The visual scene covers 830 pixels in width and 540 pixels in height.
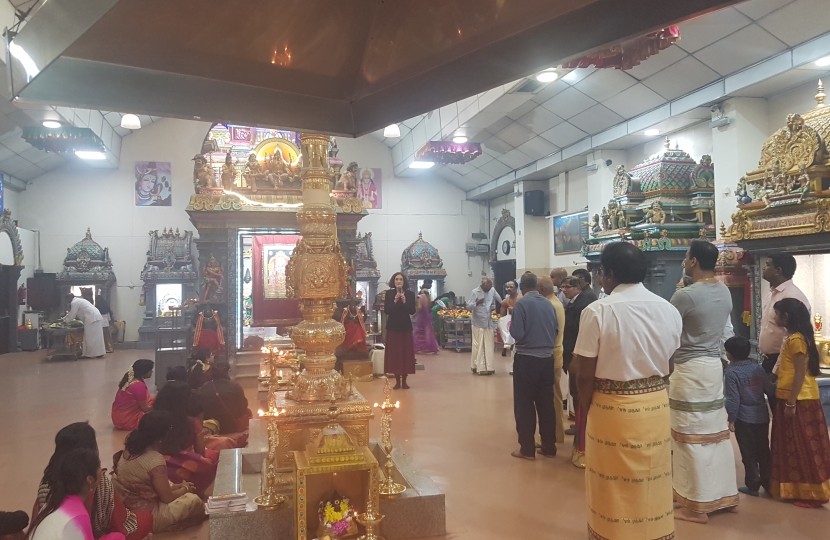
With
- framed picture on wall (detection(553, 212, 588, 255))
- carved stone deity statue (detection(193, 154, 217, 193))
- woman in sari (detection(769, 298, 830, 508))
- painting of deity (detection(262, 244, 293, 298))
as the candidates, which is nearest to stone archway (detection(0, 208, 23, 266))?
carved stone deity statue (detection(193, 154, 217, 193))

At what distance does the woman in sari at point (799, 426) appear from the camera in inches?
143

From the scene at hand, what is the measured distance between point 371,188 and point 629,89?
9.36 metres

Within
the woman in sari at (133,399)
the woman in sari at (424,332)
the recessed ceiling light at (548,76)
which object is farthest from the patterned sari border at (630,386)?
the woman in sari at (424,332)

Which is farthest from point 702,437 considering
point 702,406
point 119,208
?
point 119,208

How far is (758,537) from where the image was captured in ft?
10.4

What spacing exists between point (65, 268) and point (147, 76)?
15.0 m

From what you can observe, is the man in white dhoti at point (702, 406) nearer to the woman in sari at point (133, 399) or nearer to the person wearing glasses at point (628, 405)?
the person wearing glasses at point (628, 405)

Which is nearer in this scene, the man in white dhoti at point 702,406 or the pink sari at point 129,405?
the man in white dhoti at point 702,406

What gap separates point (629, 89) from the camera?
8.48m

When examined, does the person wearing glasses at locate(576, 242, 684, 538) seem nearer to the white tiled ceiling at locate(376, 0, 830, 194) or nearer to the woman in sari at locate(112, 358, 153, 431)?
the white tiled ceiling at locate(376, 0, 830, 194)

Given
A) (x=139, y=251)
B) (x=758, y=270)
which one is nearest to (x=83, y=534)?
(x=758, y=270)

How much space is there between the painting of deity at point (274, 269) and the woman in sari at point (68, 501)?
7707mm

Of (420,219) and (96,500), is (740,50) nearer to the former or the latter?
(96,500)

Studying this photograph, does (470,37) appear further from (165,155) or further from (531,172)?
(165,155)
